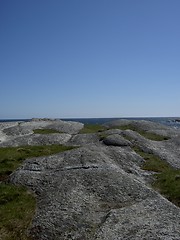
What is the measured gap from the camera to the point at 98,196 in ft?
104

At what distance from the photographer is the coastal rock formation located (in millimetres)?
25156

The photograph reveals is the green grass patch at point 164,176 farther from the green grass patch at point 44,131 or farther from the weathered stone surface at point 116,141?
the green grass patch at point 44,131

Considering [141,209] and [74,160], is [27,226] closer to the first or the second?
[141,209]

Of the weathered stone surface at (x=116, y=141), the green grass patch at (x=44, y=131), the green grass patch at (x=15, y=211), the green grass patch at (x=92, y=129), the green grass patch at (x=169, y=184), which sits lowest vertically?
the green grass patch at (x=15, y=211)

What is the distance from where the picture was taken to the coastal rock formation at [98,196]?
2516 cm

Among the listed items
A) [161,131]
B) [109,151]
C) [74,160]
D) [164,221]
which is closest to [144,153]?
[109,151]

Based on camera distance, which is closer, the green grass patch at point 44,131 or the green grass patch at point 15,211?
the green grass patch at point 15,211

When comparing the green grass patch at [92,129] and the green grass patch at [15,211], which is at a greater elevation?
the green grass patch at [92,129]

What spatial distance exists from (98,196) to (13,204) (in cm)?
782

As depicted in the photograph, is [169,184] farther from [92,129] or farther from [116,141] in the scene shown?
[92,129]

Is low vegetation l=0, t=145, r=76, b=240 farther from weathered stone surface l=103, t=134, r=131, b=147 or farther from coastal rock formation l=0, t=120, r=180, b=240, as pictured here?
weathered stone surface l=103, t=134, r=131, b=147

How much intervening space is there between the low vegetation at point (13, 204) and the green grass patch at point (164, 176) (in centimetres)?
1389

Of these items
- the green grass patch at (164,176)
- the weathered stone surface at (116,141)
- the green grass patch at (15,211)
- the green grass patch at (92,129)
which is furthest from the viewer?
the green grass patch at (92,129)

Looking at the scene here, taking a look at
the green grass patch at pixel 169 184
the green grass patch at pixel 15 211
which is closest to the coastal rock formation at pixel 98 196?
the green grass patch at pixel 15 211
